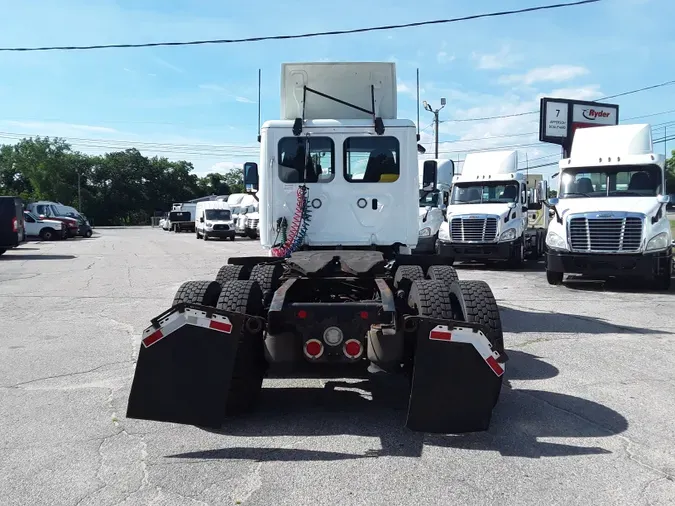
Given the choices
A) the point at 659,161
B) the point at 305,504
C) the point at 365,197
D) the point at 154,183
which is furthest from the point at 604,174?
the point at 154,183

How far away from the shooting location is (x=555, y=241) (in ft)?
44.2

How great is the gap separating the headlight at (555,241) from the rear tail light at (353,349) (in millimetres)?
9687

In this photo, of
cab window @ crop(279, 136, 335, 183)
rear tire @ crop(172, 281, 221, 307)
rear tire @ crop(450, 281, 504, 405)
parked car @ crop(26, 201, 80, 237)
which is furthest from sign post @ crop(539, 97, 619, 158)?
parked car @ crop(26, 201, 80, 237)

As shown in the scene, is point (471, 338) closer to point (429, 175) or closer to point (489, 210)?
point (429, 175)

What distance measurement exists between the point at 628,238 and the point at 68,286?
11.3 m

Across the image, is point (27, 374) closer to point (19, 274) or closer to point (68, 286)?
point (68, 286)

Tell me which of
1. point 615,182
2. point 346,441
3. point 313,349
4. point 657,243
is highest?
point 615,182

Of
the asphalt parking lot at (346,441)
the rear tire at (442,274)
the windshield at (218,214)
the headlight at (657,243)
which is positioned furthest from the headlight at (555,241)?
the windshield at (218,214)

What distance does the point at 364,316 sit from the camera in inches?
183

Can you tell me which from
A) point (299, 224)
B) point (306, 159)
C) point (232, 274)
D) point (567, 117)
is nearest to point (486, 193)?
point (306, 159)

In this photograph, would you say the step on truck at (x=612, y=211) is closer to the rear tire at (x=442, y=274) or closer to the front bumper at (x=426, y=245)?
the front bumper at (x=426, y=245)

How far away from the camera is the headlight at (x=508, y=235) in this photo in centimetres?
1748

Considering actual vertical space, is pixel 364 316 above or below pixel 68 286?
above

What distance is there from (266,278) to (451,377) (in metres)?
2.37
